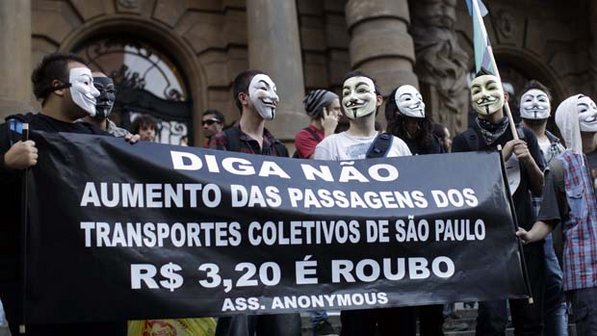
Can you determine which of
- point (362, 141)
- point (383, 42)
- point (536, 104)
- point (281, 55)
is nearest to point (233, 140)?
point (362, 141)

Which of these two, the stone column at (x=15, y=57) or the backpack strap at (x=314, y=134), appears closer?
the backpack strap at (x=314, y=134)

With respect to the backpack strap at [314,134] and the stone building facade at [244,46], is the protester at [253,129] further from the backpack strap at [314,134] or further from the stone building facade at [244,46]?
the stone building facade at [244,46]

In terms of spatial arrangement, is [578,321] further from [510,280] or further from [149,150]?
[149,150]

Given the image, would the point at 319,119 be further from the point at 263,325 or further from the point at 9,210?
the point at 9,210

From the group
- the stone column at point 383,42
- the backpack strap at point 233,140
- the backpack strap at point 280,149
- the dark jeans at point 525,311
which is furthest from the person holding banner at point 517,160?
the stone column at point 383,42

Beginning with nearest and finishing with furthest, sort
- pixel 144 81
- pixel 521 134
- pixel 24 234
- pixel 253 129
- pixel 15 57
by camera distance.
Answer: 1. pixel 24 234
2. pixel 253 129
3. pixel 521 134
4. pixel 15 57
5. pixel 144 81

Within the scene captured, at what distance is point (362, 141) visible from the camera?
19.0 ft

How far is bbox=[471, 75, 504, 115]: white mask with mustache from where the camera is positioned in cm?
610

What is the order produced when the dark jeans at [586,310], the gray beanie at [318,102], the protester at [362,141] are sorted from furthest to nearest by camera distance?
the gray beanie at [318,102]
the protester at [362,141]
the dark jeans at [586,310]

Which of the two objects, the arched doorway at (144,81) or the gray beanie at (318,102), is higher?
the arched doorway at (144,81)

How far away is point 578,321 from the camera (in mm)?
5488

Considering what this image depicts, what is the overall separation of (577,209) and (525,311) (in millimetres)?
775

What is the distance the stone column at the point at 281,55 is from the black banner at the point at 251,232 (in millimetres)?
6120

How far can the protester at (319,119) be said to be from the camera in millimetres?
7238
